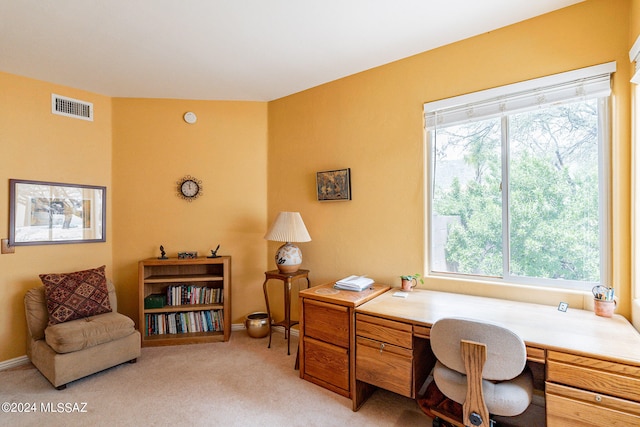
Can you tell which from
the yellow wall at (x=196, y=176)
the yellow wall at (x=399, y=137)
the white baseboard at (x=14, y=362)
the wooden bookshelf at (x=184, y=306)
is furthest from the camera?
the yellow wall at (x=196, y=176)

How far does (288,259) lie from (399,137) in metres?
1.51

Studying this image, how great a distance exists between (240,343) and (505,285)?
2.51 metres

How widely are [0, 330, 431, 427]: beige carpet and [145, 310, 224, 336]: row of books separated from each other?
0.43m

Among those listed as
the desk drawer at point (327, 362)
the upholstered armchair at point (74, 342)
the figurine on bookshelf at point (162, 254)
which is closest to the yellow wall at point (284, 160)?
the figurine on bookshelf at point (162, 254)

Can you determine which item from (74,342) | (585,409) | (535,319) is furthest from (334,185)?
(74,342)

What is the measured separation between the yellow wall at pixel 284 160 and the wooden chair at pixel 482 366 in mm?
835

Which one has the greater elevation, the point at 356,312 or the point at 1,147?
the point at 1,147

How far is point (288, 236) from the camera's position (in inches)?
110

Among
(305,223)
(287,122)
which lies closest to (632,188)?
(305,223)

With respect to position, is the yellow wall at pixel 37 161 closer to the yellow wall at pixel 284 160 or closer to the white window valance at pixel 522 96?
the yellow wall at pixel 284 160

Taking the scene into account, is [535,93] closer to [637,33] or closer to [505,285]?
[637,33]

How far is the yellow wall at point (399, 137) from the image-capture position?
1798 mm

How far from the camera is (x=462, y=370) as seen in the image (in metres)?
1.46

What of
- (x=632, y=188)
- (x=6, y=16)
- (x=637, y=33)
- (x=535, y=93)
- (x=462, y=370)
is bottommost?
(x=462, y=370)
